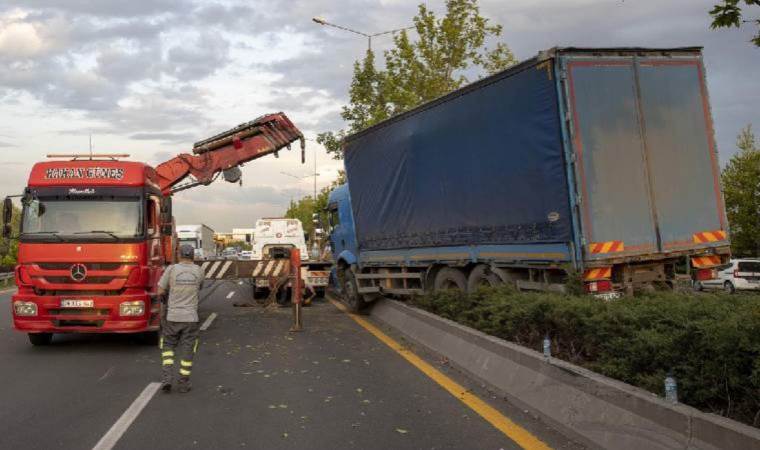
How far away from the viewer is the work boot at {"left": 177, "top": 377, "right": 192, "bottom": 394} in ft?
23.5

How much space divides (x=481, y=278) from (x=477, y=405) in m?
4.95

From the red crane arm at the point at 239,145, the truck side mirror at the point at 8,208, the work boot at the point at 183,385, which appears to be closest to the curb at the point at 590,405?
the work boot at the point at 183,385

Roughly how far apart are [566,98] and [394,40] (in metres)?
17.1

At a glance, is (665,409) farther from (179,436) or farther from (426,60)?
(426,60)

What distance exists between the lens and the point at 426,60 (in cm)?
2439

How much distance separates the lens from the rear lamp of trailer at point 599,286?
8.70 metres

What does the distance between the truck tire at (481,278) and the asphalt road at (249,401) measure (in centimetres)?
193

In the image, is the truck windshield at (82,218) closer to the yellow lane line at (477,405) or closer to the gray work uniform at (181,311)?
the gray work uniform at (181,311)

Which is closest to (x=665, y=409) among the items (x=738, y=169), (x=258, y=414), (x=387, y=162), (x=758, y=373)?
(x=758, y=373)

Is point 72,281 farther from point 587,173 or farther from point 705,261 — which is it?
point 705,261

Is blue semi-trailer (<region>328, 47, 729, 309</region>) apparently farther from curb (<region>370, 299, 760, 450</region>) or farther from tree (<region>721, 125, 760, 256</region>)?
tree (<region>721, 125, 760, 256</region>)

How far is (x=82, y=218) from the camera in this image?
10289mm

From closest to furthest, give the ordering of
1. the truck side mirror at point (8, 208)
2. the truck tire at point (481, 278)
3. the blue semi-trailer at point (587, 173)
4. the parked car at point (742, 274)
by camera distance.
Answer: the blue semi-trailer at point (587, 173) < the truck side mirror at point (8, 208) < the truck tire at point (481, 278) < the parked car at point (742, 274)

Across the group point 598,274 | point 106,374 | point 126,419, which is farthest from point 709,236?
point 106,374
